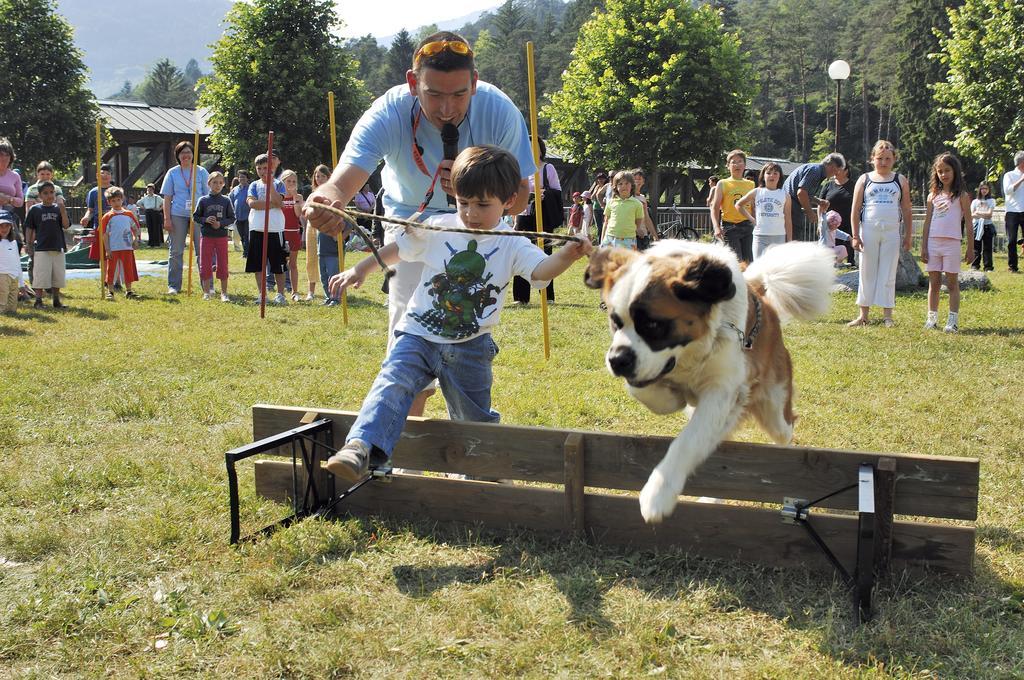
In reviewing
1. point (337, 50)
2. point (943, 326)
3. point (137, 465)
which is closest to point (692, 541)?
point (137, 465)

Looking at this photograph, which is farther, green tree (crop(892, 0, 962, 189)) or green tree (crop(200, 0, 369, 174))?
green tree (crop(892, 0, 962, 189))

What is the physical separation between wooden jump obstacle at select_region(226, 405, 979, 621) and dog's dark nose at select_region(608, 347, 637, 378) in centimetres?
70

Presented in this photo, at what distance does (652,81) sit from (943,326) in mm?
30189

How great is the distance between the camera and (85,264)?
1998cm

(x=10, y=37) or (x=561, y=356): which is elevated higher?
(x=10, y=37)

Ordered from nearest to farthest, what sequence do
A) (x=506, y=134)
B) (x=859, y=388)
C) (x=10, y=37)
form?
(x=506, y=134) → (x=859, y=388) → (x=10, y=37)

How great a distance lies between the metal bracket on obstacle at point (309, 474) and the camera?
4.26 meters

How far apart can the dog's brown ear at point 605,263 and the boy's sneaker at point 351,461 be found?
1244 mm

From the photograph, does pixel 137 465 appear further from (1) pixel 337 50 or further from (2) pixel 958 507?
(1) pixel 337 50

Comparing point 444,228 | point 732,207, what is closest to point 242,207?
point 732,207

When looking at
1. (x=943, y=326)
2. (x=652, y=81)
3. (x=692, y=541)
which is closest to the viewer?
(x=692, y=541)

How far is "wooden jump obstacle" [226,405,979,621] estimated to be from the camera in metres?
3.65

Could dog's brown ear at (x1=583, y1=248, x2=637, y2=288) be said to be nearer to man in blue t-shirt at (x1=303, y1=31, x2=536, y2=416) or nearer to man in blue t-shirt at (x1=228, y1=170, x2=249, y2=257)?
man in blue t-shirt at (x1=303, y1=31, x2=536, y2=416)

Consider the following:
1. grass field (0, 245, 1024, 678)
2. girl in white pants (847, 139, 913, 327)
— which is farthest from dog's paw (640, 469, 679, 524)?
girl in white pants (847, 139, 913, 327)
